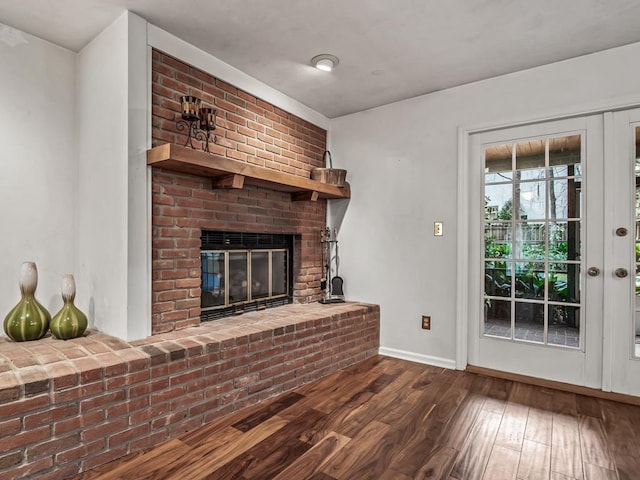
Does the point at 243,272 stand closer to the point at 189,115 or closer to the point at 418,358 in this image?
the point at 189,115

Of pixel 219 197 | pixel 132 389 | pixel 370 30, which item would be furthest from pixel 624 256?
pixel 132 389

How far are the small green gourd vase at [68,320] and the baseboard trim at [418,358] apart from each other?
234 centimetres

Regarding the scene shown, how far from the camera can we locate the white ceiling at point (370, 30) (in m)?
1.98

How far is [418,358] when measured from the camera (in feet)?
10.2

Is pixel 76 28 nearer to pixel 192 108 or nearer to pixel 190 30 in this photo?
pixel 190 30

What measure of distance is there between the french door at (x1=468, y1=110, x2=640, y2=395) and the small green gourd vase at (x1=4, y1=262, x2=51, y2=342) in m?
2.92

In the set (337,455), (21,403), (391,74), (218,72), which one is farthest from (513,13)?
(21,403)

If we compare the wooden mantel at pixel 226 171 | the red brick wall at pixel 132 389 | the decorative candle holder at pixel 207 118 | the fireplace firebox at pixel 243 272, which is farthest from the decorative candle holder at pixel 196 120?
the red brick wall at pixel 132 389

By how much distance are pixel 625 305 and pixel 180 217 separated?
2.95m

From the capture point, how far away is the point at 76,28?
7.21ft

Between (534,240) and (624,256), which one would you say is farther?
(534,240)

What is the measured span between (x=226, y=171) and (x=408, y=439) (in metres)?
1.85

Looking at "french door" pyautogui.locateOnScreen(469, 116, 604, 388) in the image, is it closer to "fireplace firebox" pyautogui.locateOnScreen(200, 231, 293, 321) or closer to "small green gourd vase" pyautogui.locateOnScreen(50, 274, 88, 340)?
"fireplace firebox" pyautogui.locateOnScreen(200, 231, 293, 321)

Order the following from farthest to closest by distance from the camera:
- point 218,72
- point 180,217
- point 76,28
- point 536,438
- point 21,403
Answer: point 218,72
point 180,217
point 76,28
point 536,438
point 21,403
